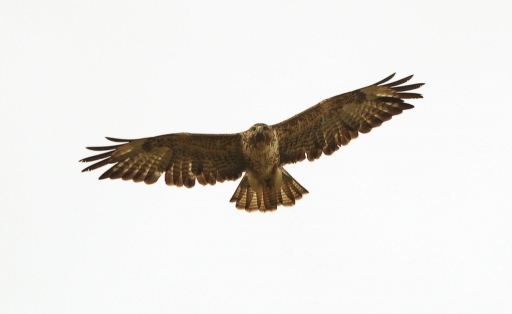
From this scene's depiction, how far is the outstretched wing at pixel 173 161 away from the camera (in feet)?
53.6

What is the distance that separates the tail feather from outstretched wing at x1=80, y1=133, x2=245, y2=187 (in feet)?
0.94

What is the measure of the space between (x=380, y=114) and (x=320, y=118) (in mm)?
903

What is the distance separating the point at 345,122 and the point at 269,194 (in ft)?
5.05

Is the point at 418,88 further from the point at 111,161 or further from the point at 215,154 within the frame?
the point at 111,161

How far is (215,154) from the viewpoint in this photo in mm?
16422

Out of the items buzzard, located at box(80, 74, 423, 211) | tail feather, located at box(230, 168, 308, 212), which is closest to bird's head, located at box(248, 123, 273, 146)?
buzzard, located at box(80, 74, 423, 211)

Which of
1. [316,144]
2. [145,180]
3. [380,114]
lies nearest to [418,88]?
[380,114]

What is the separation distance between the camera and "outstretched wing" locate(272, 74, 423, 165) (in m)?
16.2

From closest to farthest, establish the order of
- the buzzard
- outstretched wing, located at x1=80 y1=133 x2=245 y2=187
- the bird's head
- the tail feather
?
the bird's head → the buzzard → outstretched wing, located at x1=80 y1=133 x2=245 y2=187 → the tail feather

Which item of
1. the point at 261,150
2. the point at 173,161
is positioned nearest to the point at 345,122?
the point at 261,150

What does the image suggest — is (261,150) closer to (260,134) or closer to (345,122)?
(260,134)

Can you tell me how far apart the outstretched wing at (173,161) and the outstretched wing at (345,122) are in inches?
30.9

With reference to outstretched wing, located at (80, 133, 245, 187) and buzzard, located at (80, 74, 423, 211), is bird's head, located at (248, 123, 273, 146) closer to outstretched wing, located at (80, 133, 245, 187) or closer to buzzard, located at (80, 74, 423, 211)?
buzzard, located at (80, 74, 423, 211)

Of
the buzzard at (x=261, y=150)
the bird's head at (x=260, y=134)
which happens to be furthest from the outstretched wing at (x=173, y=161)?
the bird's head at (x=260, y=134)
